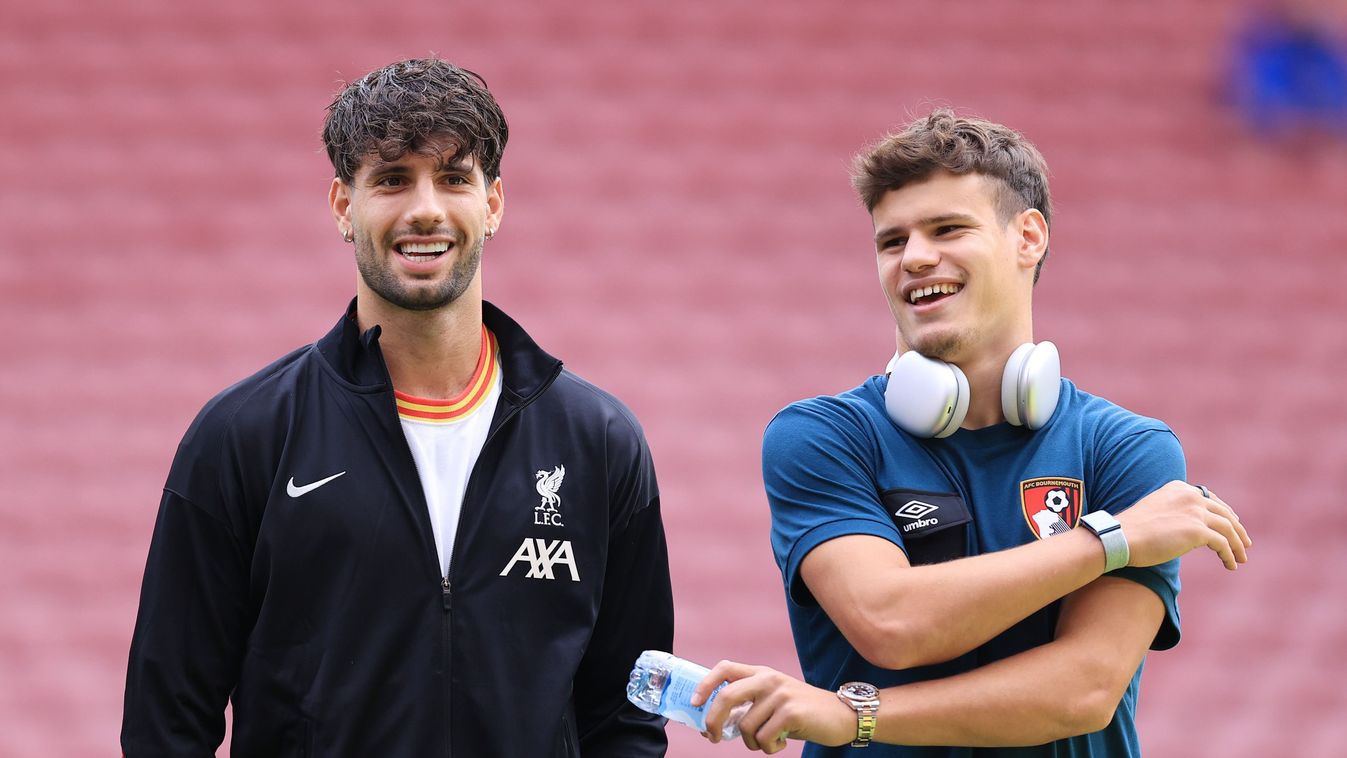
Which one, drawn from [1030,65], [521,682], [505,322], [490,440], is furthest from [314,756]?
[1030,65]

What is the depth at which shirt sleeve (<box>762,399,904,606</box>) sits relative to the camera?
181cm

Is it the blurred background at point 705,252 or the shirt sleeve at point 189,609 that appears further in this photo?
the blurred background at point 705,252

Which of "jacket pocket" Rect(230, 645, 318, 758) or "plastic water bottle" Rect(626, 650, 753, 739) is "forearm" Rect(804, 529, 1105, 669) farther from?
"jacket pocket" Rect(230, 645, 318, 758)

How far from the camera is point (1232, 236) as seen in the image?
504 cm

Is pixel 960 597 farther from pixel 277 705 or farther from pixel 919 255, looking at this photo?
pixel 277 705

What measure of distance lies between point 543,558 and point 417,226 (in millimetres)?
435

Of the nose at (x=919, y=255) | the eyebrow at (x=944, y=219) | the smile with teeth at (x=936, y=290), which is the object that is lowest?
the smile with teeth at (x=936, y=290)

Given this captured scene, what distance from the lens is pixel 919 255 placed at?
Result: 1895mm

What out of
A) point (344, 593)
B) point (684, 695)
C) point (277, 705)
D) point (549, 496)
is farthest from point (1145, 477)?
point (277, 705)

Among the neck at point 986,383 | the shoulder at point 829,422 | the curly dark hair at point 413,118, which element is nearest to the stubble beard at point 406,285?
the curly dark hair at point 413,118

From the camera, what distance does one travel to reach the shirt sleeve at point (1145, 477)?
1.80 meters

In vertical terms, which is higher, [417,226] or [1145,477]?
[417,226]

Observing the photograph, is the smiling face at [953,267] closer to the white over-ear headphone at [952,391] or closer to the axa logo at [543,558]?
the white over-ear headphone at [952,391]

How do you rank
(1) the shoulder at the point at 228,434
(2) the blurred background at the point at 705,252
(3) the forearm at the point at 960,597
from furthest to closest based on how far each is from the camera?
(2) the blurred background at the point at 705,252
(1) the shoulder at the point at 228,434
(3) the forearm at the point at 960,597
